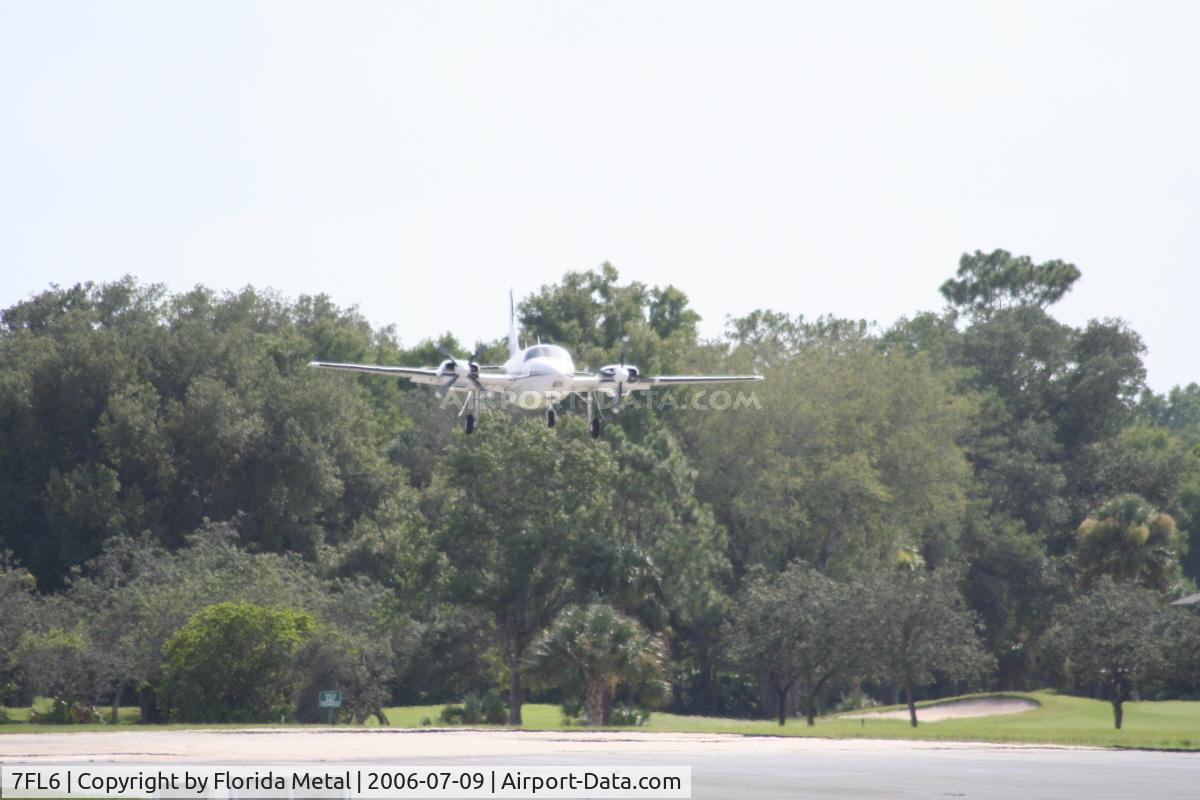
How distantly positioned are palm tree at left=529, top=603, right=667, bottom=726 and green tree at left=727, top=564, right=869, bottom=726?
6.37 metres

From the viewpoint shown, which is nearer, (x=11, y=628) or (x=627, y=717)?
(x=627, y=717)

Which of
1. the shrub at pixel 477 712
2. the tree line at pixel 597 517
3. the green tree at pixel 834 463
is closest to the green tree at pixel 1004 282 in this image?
the tree line at pixel 597 517

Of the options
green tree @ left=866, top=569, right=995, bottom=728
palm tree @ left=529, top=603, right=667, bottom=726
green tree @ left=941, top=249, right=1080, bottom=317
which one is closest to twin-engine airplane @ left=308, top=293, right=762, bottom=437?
palm tree @ left=529, top=603, right=667, bottom=726

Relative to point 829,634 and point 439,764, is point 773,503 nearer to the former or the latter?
point 829,634

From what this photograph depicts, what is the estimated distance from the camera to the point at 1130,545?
66938mm

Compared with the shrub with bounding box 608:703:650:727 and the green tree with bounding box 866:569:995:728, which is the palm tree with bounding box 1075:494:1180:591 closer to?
the green tree with bounding box 866:569:995:728

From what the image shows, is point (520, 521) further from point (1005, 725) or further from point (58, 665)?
point (1005, 725)

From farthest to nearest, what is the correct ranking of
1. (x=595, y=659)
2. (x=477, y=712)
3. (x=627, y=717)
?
(x=477, y=712), (x=627, y=717), (x=595, y=659)

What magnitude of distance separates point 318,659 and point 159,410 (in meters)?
24.7

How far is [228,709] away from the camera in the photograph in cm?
4691

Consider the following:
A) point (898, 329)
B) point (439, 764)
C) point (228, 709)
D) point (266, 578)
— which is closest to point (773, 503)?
point (266, 578)

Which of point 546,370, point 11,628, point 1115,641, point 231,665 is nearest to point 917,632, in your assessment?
point 1115,641

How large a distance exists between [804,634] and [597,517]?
327 inches

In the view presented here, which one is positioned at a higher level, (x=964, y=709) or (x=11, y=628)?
(x=11, y=628)
